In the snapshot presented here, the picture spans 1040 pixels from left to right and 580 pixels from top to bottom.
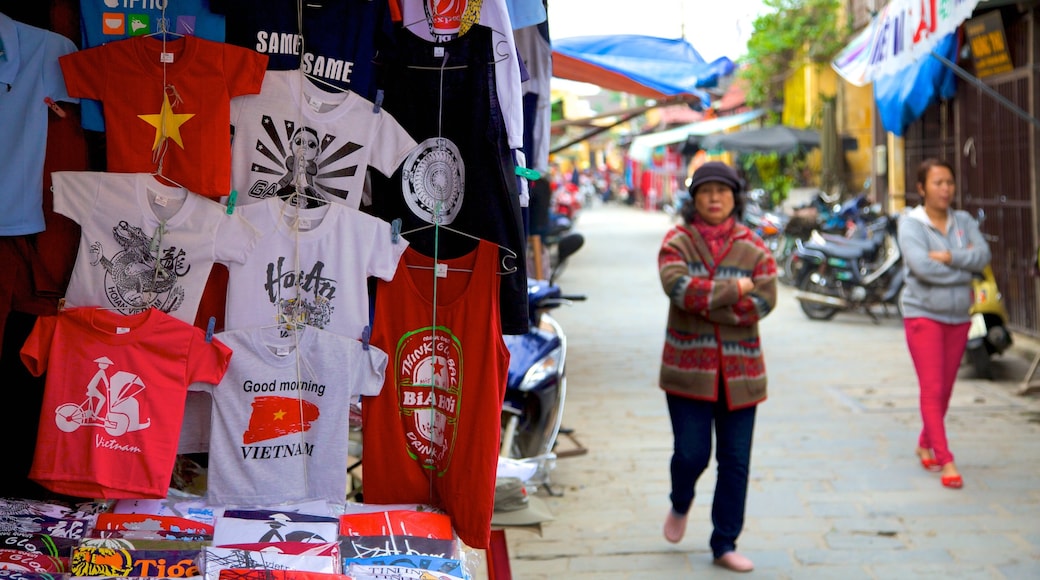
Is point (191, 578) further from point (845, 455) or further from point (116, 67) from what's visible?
point (845, 455)

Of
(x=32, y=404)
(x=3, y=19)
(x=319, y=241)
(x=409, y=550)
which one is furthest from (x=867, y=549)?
(x=3, y=19)

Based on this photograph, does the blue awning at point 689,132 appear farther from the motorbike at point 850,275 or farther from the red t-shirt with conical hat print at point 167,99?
the red t-shirt with conical hat print at point 167,99

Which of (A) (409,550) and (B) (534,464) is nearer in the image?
(A) (409,550)

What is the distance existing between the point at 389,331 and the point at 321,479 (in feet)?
1.54

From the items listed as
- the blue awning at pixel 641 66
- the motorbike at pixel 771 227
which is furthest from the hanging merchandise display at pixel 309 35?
the motorbike at pixel 771 227

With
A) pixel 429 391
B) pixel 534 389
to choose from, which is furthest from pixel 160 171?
pixel 534 389

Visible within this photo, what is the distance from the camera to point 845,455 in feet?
22.9

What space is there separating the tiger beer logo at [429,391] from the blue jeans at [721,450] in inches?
74.8

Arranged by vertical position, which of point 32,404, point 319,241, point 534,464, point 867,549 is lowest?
point 867,549

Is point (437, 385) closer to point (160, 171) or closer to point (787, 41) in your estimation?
point (160, 171)

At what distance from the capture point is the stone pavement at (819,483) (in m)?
5.05

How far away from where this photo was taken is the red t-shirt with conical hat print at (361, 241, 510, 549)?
10.2 ft

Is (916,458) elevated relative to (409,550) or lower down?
Result: lower down

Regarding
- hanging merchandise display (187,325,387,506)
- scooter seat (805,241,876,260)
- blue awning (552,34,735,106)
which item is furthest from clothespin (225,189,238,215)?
scooter seat (805,241,876,260)
